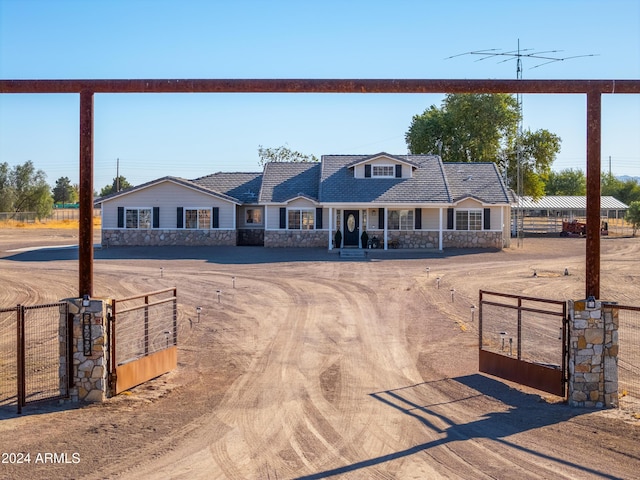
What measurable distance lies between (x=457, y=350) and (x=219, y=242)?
1058 inches

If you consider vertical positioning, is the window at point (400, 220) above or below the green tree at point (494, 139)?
below

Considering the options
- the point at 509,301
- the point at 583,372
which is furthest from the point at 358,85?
the point at 509,301

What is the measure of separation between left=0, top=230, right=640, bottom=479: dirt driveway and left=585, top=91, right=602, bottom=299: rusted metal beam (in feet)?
6.73

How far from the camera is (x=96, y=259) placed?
3216 centimetres

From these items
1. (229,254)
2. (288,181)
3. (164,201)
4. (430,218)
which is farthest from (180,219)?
(430,218)

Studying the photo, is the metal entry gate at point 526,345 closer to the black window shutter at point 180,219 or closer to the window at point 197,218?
the window at point 197,218

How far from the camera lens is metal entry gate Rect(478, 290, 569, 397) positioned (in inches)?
391

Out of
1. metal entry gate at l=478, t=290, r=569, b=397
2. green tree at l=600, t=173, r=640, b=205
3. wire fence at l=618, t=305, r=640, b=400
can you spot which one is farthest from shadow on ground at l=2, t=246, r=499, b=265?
green tree at l=600, t=173, r=640, b=205

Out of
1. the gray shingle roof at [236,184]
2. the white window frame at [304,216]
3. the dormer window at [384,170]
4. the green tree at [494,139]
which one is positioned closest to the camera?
the white window frame at [304,216]

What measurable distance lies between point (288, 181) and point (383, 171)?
6.25 meters

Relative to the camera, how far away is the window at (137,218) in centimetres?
3822

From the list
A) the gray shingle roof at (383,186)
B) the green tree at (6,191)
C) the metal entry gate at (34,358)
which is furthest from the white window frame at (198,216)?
the green tree at (6,191)

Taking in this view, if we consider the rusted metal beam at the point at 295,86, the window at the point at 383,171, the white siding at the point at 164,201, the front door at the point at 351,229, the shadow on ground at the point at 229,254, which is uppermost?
the window at the point at 383,171

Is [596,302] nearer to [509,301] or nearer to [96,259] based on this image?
[509,301]
